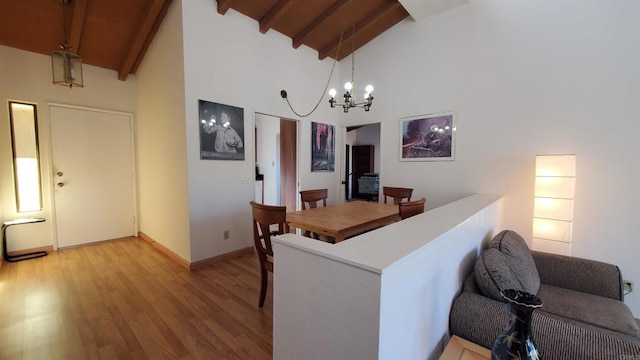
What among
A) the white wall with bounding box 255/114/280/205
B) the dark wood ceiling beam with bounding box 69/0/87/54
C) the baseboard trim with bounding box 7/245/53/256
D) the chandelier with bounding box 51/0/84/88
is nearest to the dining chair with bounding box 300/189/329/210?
the white wall with bounding box 255/114/280/205

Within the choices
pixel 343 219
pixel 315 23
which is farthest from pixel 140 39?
pixel 343 219

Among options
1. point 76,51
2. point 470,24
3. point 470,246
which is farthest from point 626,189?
point 76,51

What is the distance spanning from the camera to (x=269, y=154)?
5410 mm

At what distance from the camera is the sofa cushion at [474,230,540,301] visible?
4.07 ft

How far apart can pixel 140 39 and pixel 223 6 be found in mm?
1310

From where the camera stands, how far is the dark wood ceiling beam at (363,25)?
11.7 ft

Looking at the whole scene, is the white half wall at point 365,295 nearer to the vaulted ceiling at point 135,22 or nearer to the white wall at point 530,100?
the white wall at point 530,100

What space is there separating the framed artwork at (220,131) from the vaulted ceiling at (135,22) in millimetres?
1195

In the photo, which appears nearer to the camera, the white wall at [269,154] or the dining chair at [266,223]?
the dining chair at [266,223]

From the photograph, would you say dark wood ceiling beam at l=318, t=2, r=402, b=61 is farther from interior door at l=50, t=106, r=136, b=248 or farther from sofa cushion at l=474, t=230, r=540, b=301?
interior door at l=50, t=106, r=136, b=248

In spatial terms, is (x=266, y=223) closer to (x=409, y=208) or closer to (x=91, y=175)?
(x=409, y=208)

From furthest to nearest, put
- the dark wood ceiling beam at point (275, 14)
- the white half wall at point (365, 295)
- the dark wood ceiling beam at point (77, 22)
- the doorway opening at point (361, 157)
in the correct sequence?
the doorway opening at point (361, 157)
the dark wood ceiling beam at point (275, 14)
the dark wood ceiling beam at point (77, 22)
the white half wall at point (365, 295)

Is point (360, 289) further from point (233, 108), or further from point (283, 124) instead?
point (283, 124)

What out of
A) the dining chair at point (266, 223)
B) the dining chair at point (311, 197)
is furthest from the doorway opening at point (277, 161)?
the dining chair at point (266, 223)
